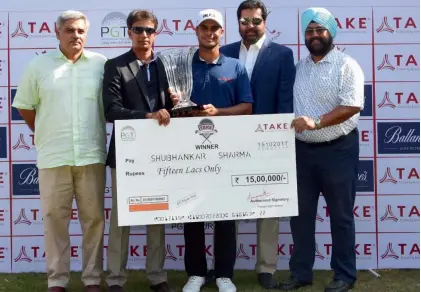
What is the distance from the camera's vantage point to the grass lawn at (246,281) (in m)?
4.53

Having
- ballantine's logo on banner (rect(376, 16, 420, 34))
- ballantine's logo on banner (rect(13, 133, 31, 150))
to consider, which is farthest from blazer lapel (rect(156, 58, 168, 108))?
ballantine's logo on banner (rect(376, 16, 420, 34))

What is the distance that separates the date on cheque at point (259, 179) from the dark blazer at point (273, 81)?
0.52 m

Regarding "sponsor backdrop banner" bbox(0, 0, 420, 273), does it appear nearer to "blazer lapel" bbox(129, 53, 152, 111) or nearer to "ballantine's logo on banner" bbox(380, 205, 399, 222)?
"ballantine's logo on banner" bbox(380, 205, 399, 222)

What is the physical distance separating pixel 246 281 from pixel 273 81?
1547 mm

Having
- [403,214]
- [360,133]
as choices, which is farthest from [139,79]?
[403,214]

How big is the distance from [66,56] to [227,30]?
4.84 feet

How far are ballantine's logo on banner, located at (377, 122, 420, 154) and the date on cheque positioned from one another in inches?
57.9

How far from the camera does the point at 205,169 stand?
4016mm

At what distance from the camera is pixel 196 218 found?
13.1 ft

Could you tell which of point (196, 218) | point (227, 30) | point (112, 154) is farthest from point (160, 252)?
point (227, 30)

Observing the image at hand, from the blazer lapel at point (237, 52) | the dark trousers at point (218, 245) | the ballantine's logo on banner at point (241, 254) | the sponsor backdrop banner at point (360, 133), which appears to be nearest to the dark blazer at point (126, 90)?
the blazer lapel at point (237, 52)

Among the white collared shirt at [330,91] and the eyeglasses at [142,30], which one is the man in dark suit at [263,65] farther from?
the eyeglasses at [142,30]

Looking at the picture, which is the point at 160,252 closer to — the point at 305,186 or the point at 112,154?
the point at 112,154

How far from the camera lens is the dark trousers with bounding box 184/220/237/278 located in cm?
423
